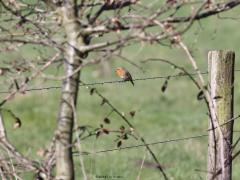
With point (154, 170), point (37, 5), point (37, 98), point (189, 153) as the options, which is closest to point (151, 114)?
point (37, 98)

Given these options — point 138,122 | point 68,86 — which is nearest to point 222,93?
point 68,86

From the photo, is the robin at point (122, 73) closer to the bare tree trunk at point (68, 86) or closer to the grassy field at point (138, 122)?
the bare tree trunk at point (68, 86)

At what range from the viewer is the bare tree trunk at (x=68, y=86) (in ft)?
13.9

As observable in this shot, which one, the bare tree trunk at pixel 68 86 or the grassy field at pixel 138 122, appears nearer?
the bare tree trunk at pixel 68 86

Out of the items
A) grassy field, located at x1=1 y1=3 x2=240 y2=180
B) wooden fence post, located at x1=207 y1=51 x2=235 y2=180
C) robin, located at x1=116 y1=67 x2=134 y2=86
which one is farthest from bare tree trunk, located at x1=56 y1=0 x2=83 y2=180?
grassy field, located at x1=1 y1=3 x2=240 y2=180

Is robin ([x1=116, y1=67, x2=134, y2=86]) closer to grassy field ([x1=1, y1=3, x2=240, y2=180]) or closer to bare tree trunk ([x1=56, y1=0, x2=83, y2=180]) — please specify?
bare tree trunk ([x1=56, y1=0, x2=83, y2=180])

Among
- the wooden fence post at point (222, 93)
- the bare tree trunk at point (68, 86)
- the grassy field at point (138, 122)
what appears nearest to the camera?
the bare tree trunk at point (68, 86)

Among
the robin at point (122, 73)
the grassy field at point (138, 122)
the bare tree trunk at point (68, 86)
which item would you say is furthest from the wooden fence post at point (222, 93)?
Result: the grassy field at point (138, 122)

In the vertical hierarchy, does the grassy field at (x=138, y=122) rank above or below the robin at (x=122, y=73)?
below

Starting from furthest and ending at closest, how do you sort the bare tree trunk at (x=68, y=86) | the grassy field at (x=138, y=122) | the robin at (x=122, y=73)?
1. the grassy field at (x=138, y=122)
2. the robin at (x=122, y=73)
3. the bare tree trunk at (x=68, y=86)

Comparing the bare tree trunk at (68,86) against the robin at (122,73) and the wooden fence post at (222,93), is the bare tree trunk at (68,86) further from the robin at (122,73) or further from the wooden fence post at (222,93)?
the wooden fence post at (222,93)

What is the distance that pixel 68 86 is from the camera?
4273 mm

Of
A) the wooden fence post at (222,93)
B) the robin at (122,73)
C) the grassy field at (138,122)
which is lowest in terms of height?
the grassy field at (138,122)

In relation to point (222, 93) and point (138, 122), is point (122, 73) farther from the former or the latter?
point (138, 122)
